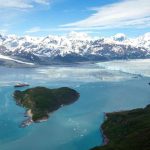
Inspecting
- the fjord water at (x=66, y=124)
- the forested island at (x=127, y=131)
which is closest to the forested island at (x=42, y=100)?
the fjord water at (x=66, y=124)

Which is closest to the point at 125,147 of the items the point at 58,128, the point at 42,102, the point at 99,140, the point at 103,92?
the point at 99,140

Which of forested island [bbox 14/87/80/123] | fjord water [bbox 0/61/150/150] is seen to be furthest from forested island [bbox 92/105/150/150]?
forested island [bbox 14/87/80/123]

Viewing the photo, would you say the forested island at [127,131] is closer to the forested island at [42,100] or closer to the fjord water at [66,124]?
the fjord water at [66,124]

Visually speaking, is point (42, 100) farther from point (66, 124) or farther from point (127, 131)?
point (127, 131)

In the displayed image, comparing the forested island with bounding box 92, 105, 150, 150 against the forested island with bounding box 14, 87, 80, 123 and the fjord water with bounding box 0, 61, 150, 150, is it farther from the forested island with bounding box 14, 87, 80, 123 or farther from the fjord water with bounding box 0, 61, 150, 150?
the forested island with bounding box 14, 87, 80, 123

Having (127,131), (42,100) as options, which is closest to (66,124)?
(127,131)
